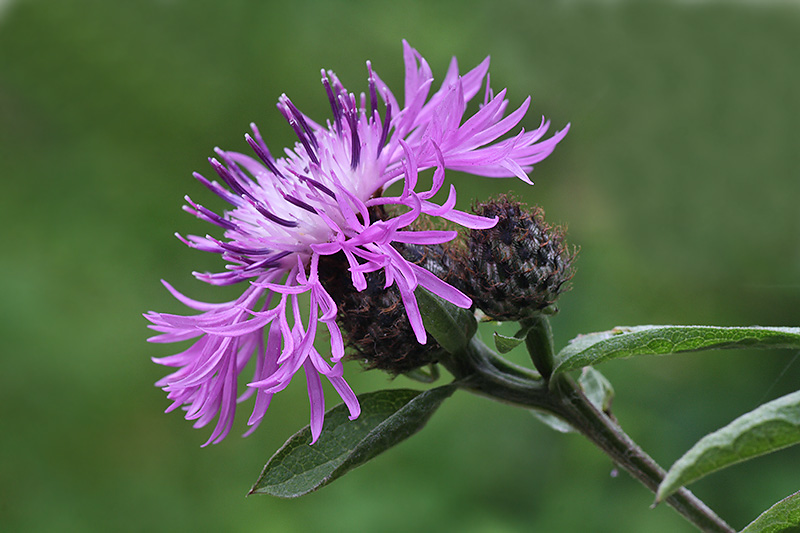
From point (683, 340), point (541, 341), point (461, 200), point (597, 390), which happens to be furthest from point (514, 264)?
point (461, 200)

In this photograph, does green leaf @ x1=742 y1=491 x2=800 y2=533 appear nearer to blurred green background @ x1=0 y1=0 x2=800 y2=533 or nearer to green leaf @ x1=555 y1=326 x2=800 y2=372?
green leaf @ x1=555 y1=326 x2=800 y2=372

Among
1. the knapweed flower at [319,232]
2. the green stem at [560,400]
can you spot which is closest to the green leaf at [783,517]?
the green stem at [560,400]

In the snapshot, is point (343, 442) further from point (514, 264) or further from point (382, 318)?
point (514, 264)

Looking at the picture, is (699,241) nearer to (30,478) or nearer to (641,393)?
(641,393)

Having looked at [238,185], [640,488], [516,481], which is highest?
[238,185]

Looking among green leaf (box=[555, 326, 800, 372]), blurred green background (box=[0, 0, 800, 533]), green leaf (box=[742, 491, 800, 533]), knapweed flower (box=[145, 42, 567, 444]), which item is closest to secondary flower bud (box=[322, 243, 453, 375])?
knapweed flower (box=[145, 42, 567, 444])

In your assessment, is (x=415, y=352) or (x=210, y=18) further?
(x=210, y=18)

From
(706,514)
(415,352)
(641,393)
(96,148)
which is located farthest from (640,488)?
(96,148)
